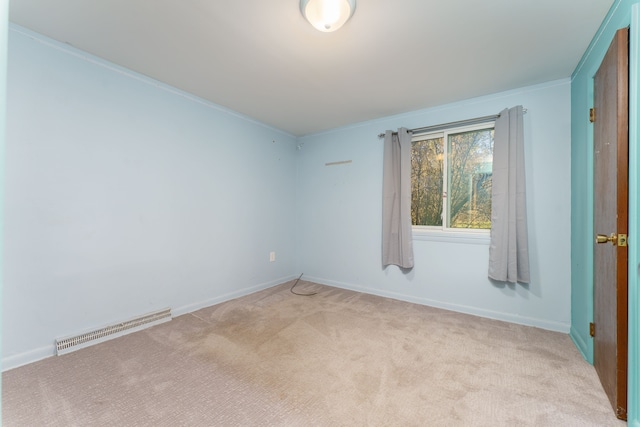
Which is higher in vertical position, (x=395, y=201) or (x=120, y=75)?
(x=120, y=75)

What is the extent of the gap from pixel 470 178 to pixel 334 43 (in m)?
1.98

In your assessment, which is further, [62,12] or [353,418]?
[62,12]

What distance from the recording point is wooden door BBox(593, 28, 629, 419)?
1465 mm

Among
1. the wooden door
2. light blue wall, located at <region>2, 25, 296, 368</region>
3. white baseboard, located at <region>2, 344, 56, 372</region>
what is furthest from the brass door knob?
white baseboard, located at <region>2, 344, 56, 372</region>

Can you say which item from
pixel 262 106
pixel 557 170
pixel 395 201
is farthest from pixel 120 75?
pixel 557 170

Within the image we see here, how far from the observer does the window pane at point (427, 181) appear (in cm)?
323

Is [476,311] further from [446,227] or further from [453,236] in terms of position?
[446,227]

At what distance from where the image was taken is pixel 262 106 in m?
3.21

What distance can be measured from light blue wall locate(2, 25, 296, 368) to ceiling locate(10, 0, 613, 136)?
261 millimetres

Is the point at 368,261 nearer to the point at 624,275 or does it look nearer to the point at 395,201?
the point at 395,201

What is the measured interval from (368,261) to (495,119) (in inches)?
81.9

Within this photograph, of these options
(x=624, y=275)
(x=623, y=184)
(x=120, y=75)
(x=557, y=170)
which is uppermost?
(x=120, y=75)

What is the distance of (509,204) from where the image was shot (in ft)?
8.75

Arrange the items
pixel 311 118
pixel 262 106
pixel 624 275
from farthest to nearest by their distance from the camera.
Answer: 1. pixel 311 118
2. pixel 262 106
3. pixel 624 275
